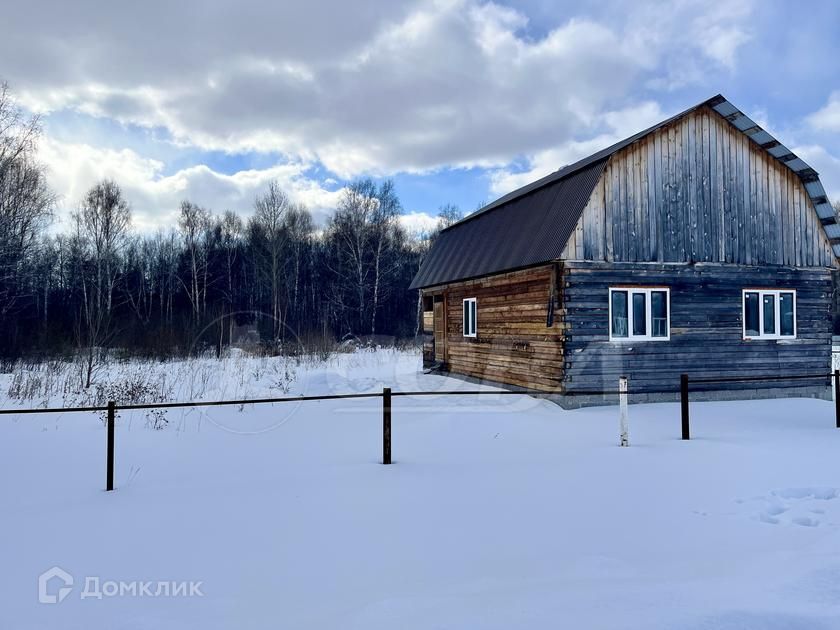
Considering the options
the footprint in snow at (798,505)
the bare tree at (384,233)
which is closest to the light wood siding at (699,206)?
the footprint in snow at (798,505)

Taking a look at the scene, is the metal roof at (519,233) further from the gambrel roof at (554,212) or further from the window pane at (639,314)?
the window pane at (639,314)

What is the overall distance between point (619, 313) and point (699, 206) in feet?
12.0

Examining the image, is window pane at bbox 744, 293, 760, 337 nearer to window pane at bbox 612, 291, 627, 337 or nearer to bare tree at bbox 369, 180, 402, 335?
window pane at bbox 612, 291, 627, 337

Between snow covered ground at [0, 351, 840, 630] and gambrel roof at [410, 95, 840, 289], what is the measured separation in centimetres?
548

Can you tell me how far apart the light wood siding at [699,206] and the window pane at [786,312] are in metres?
0.94

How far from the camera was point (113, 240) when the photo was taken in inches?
1478

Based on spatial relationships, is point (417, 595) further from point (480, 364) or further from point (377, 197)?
point (377, 197)

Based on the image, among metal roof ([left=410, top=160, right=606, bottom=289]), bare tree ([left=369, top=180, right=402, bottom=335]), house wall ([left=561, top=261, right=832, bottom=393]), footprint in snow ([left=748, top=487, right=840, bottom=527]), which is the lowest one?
footprint in snow ([left=748, top=487, right=840, bottom=527])

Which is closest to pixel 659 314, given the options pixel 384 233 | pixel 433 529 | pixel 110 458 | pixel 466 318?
pixel 466 318

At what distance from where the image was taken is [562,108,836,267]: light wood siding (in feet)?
44.6

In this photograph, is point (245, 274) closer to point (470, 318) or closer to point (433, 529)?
point (470, 318)

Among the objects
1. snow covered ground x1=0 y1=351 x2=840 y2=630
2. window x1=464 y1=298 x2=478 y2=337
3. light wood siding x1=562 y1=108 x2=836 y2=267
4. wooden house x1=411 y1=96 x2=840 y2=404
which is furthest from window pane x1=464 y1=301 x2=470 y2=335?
snow covered ground x1=0 y1=351 x2=840 y2=630

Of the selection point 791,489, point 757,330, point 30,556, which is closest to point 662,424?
point 791,489

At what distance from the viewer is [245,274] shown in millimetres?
51688
